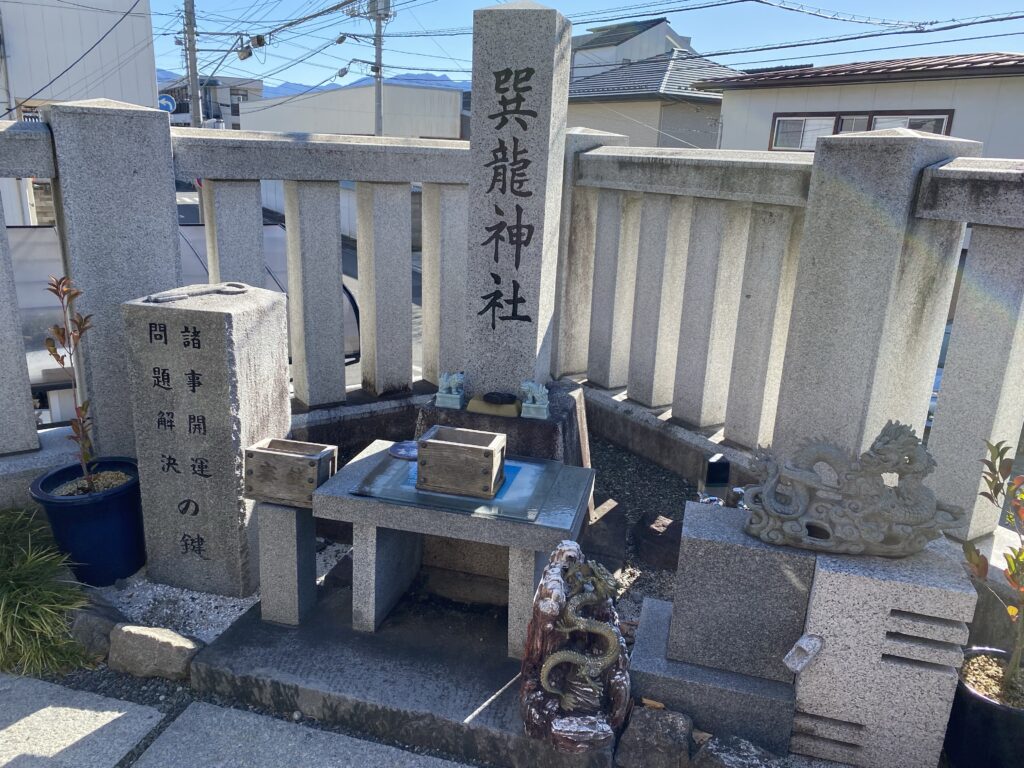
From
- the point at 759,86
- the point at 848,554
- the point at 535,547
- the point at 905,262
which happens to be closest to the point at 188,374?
the point at 535,547

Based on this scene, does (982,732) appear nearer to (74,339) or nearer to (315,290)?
(315,290)

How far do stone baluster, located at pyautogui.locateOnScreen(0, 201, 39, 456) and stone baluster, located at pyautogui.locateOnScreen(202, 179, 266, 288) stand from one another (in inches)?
55.8

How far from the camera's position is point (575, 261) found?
7.82m

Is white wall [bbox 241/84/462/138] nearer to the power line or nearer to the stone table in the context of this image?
the power line

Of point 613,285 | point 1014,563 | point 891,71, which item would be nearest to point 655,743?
point 1014,563

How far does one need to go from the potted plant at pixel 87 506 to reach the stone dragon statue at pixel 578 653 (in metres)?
3.24

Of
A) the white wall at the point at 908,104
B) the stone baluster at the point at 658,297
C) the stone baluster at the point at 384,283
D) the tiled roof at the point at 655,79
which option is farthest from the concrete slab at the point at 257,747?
the tiled roof at the point at 655,79

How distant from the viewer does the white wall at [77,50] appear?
16109mm

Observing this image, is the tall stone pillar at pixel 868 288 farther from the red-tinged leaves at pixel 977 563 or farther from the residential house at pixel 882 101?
the residential house at pixel 882 101

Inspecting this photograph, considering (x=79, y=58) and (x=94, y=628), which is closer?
(x=94, y=628)

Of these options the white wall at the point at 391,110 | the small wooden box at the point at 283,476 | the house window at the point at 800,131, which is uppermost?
the white wall at the point at 391,110

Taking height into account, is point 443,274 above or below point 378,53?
below

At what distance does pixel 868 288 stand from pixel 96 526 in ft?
17.3

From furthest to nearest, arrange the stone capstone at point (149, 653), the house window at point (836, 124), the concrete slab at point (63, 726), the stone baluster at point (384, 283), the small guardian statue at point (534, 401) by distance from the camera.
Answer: the house window at point (836, 124), the stone baluster at point (384, 283), the small guardian statue at point (534, 401), the stone capstone at point (149, 653), the concrete slab at point (63, 726)
